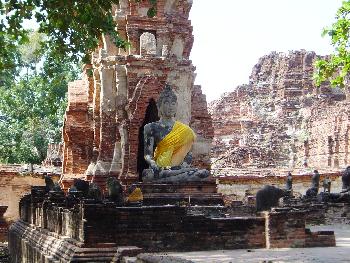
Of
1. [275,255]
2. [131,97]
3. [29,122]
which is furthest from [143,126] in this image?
[29,122]

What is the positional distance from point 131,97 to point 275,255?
874cm

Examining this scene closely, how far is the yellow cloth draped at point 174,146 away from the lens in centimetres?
1330

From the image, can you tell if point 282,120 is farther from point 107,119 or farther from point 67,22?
point 67,22

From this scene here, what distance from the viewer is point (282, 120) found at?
39.9m

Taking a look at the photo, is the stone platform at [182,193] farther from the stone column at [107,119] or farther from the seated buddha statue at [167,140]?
the stone column at [107,119]

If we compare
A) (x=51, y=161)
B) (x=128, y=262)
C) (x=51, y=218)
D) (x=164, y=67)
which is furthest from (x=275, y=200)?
(x=51, y=161)

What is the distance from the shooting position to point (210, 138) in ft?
54.7

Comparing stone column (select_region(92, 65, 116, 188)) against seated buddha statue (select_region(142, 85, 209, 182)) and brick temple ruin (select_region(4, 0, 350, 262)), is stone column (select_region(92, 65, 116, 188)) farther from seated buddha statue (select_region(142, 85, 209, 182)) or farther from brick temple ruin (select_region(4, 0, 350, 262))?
seated buddha statue (select_region(142, 85, 209, 182))

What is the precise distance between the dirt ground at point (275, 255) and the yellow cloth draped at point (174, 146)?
5194 millimetres

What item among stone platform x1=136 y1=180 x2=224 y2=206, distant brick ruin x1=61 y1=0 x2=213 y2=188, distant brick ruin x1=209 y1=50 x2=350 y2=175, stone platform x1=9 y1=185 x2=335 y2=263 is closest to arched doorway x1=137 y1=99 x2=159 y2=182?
distant brick ruin x1=61 y1=0 x2=213 y2=188

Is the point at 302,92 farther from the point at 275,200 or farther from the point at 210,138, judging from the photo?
the point at 275,200

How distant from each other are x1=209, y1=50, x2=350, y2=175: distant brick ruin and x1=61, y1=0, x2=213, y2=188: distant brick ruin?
1518 cm

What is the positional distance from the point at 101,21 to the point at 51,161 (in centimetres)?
1491

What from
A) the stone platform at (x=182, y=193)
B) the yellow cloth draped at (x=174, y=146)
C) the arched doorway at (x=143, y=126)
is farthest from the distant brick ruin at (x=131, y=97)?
the stone platform at (x=182, y=193)
